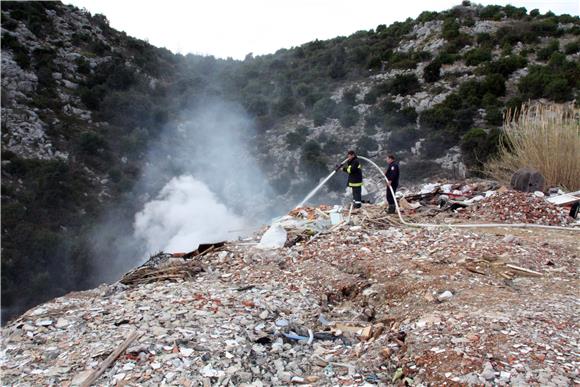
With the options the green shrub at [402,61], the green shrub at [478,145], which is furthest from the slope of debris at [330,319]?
the green shrub at [402,61]

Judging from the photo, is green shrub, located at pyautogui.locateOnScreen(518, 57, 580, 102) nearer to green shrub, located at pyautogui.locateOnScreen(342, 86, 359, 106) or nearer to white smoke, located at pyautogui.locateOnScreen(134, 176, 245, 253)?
green shrub, located at pyautogui.locateOnScreen(342, 86, 359, 106)

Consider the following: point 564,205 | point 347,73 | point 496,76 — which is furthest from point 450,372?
point 347,73

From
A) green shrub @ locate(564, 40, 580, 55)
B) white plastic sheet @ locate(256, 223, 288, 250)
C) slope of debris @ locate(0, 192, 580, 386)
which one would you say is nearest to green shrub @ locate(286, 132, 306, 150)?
green shrub @ locate(564, 40, 580, 55)

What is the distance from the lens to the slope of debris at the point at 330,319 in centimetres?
370

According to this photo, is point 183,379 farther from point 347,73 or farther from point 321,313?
point 347,73

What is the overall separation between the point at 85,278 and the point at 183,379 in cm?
1198

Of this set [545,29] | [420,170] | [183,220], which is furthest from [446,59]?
[183,220]

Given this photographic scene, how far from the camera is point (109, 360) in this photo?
3.88m

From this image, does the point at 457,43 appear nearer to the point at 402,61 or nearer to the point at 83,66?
the point at 402,61

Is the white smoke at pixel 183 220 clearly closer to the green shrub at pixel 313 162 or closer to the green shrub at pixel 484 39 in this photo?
the green shrub at pixel 313 162

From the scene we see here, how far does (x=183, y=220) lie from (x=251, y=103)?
1019 centimetres

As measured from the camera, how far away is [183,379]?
3.67 meters

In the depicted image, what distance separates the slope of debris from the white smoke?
349 inches

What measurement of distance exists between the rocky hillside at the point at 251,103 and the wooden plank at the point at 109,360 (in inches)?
397
